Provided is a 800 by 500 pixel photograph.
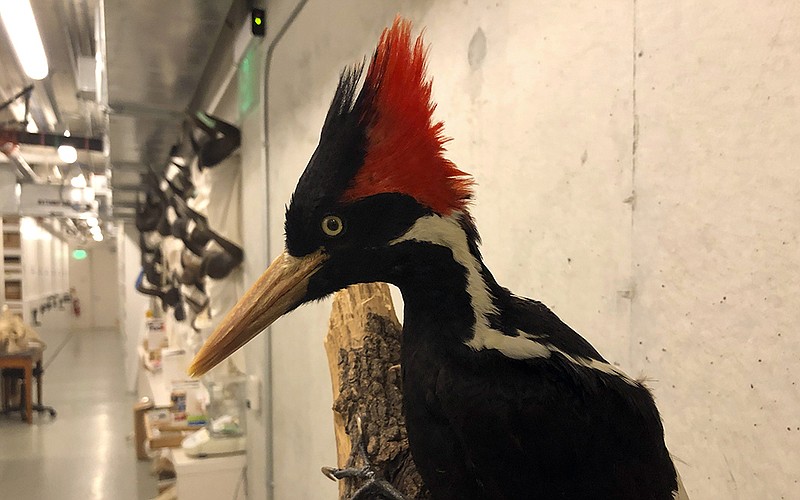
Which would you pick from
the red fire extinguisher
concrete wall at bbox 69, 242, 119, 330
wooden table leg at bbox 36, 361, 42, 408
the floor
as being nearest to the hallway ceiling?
wooden table leg at bbox 36, 361, 42, 408

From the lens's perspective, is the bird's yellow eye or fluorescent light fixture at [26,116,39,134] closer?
the bird's yellow eye

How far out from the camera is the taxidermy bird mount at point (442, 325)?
0.37 m

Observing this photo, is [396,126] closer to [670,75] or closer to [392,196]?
[392,196]

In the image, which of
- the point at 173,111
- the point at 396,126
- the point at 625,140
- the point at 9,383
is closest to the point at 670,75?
the point at 625,140

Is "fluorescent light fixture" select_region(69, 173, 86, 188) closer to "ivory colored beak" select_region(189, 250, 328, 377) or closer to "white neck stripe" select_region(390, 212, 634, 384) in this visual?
"ivory colored beak" select_region(189, 250, 328, 377)

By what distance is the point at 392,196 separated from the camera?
417 mm

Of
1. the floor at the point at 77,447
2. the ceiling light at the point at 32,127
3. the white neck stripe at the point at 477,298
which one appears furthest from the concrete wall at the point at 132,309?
the white neck stripe at the point at 477,298

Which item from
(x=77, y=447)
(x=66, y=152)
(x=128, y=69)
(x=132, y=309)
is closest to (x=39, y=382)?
(x=77, y=447)

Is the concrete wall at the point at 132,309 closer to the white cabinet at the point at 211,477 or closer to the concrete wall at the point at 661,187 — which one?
the white cabinet at the point at 211,477

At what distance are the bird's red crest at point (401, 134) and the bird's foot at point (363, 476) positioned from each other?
28 centimetres

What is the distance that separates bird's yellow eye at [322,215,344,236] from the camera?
1.42 ft

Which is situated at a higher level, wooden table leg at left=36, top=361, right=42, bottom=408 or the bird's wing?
the bird's wing

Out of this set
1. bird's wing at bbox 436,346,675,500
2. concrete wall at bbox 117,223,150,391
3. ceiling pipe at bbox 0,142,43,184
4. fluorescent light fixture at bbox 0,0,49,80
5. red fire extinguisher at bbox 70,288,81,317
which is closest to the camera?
bird's wing at bbox 436,346,675,500

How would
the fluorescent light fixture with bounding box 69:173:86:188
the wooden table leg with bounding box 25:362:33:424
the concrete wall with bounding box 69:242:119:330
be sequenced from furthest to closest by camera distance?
the concrete wall with bounding box 69:242:119:330, the fluorescent light fixture with bounding box 69:173:86:188, the wooden table leg with bounding box 25:362:33:424
